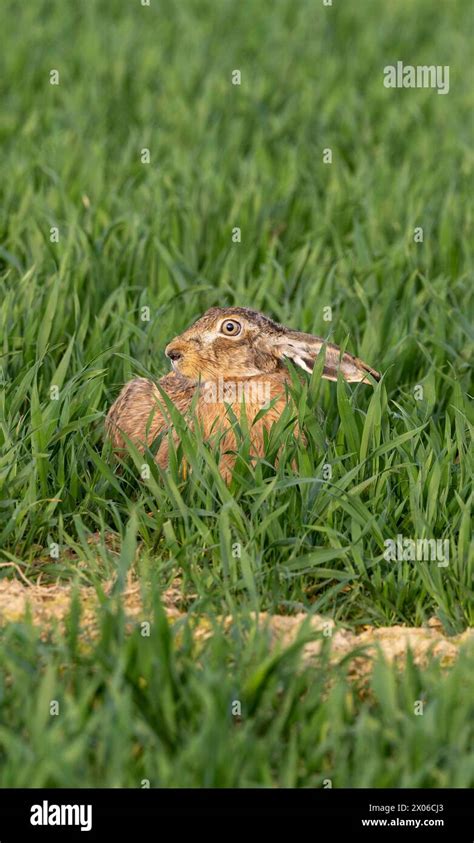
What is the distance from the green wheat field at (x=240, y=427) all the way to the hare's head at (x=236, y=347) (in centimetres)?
18

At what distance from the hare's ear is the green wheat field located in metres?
0.12

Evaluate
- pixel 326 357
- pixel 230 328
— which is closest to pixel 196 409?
pixel 230 328

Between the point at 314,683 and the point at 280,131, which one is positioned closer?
the point at 314,683

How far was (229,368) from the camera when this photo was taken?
514 centimetres

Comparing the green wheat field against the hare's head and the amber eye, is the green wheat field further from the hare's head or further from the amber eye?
the amber eye

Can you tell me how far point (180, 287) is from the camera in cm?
656

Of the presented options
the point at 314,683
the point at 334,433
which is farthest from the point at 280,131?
the point at 314,683

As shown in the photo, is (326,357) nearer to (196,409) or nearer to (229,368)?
(229,368)

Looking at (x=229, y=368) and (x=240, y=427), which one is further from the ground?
(x=229, y=368)

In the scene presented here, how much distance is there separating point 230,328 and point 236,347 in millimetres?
76

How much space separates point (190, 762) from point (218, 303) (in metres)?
3.24

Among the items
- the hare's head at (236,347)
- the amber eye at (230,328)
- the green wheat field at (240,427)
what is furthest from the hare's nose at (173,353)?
the green wheat field at (240,427)

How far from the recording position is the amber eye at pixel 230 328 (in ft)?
16.8
